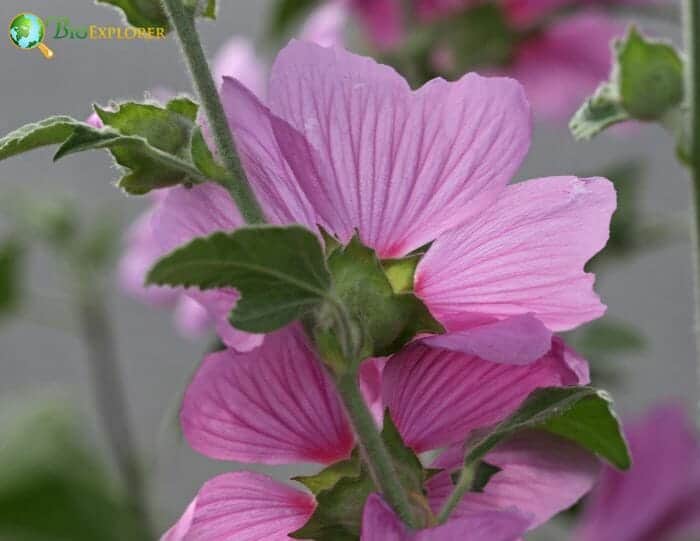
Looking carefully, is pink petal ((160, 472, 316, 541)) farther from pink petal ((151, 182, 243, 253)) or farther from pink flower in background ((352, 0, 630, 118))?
pink flower in background ((352, 0, 630, 118))

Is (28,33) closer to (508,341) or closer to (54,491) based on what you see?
(508,341)

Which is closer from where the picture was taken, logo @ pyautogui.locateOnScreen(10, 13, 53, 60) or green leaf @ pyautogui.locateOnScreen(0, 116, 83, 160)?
green leaf @ pyautogui.locateOnScreen(0, 116, 83, 160)

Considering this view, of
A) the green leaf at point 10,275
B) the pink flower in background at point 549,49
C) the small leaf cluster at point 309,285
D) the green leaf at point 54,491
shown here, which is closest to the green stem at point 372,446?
the small leaf cluster at point 309,285

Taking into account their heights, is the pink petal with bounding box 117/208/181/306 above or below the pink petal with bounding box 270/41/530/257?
below

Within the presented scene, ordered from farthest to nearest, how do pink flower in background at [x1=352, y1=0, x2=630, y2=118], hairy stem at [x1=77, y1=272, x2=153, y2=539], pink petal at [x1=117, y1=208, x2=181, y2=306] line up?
hairy stem at [x1=77, y1=272, x2=153, y2=539] < pink flower in background at [x1=352, y1=0, x2=630, y2=118] < pink petal at [x1=117, y1=208, x2=181, y2=306]

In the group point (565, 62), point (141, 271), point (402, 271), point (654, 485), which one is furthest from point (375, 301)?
point (565, 62)

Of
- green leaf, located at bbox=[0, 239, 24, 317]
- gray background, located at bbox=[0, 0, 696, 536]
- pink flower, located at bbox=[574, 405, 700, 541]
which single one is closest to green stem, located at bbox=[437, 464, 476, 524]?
pink flower, located at bbox=[574, 405, 700, 541]

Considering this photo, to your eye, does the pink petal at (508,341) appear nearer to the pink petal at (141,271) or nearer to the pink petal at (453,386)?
the pink petal at (453,386)

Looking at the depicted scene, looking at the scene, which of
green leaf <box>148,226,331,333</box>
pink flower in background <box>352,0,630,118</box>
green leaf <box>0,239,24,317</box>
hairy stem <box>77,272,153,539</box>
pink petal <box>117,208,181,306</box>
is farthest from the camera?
green leaf <box>0,239,24,317</box>
